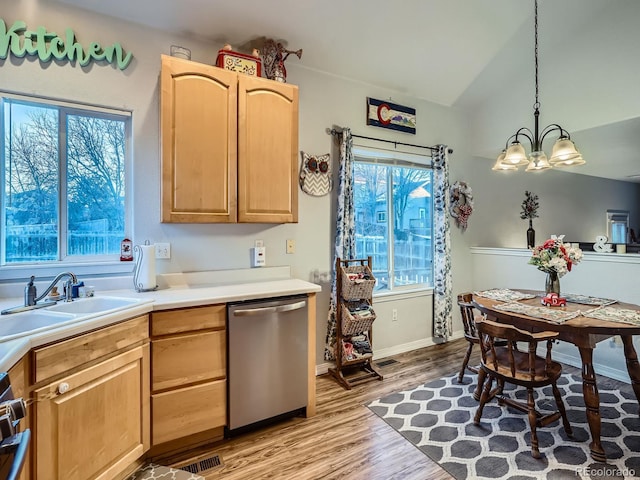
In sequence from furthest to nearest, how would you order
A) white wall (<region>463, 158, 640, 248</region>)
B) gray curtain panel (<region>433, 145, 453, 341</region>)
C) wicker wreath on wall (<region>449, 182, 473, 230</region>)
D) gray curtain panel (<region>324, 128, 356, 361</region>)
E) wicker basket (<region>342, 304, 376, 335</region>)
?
white wall (<region>463, 158, 640, 248</region>), wicker wreath on wall (<region>449, 182, 473, 230</region>), gray curtain panel (<region>433, 145, 453, 341</region>), gray curtain panel (<region>324, 128, 356, 361</region>), wicker basket (<region>342, 304, 376, 335</region>)

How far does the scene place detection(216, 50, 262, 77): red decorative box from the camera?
7.32 feet

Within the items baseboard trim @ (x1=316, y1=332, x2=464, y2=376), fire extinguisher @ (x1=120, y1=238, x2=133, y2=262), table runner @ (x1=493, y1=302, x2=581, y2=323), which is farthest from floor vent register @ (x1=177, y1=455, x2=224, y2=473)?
table runner @ (x1=493, y1=302, x2=581, y2=323)

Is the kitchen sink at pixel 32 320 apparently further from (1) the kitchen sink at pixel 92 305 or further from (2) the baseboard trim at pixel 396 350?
(2) the baseboard trim at pixel 396 350

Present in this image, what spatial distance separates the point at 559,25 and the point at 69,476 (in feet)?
15.8

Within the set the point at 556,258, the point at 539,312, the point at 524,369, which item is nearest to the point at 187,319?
the point at 524,369

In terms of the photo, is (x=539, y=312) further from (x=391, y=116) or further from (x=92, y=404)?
(x=92, y=404)

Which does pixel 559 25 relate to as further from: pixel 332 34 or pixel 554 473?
pixel 554 473

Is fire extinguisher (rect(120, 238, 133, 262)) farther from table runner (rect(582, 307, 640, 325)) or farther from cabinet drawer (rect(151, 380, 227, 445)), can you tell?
table runner (rect(582, 307, 640, 325))

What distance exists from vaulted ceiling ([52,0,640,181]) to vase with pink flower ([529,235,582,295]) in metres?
1.39

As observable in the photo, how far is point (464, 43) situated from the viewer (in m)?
3.08

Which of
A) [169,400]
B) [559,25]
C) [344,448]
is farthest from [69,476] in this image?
[559,25]

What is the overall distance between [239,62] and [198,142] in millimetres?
685

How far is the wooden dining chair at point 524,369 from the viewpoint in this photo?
1.92m

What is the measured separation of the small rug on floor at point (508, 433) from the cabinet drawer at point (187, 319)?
139 cm
